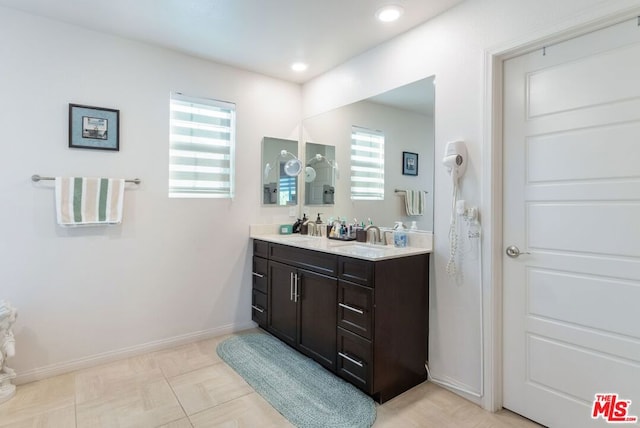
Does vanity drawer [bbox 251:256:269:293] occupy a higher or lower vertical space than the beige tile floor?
higher

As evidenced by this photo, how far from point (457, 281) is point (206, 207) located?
216 centimetres

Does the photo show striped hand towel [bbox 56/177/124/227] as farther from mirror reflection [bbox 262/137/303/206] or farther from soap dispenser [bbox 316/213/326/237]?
soap dispenser [bbox 316/213/326/237]

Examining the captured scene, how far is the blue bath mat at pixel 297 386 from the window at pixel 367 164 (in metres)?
1.44

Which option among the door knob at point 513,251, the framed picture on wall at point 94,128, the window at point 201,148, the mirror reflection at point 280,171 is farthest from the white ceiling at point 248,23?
the door knob at point 513,251

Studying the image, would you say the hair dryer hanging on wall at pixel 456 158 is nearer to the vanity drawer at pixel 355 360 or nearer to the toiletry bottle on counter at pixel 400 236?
the toiletry bottle on counter at pixel 400 236

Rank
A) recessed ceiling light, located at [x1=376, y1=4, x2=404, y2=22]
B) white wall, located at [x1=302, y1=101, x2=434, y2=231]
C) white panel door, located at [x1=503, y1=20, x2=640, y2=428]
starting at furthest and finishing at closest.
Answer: white wall, located at [x1=302, y1=101, x2=434, y2=231] < recessed ceiling light, located at [x1=376, y1=4, x2=404, y2=22] < white panel door, located at [x1=503, y1=20, x2=640, y2=428]

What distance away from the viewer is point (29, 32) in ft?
7.55

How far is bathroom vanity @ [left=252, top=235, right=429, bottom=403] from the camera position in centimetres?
205

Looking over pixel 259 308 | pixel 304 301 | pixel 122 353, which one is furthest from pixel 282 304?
pixel 122 353

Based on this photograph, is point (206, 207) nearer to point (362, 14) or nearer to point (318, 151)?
point (318, 151)

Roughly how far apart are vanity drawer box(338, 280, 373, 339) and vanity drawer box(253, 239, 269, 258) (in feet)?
3.38

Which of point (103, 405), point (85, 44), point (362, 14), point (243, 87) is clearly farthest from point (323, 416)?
point (85, 44)

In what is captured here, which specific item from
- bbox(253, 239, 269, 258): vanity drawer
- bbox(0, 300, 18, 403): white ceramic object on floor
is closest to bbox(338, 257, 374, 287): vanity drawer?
bbox(253, 239, 269, 258): vanity drawer

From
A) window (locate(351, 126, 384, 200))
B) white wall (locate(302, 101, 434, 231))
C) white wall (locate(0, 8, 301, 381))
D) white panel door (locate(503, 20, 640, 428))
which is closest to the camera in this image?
white panel door (locate(503, 20, 640, 428))
